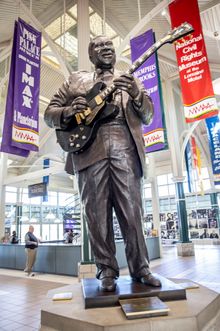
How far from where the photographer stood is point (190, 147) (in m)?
14.7

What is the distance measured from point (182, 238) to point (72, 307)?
10.9 m

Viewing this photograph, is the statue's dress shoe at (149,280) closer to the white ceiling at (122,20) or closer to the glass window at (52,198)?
the white ceiling at (122,20)

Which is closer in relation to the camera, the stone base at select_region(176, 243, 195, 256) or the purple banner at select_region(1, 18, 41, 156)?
the purple banner at select_region(1, 18, 41, 156)

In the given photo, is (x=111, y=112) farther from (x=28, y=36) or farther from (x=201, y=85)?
(x=28, y=36)

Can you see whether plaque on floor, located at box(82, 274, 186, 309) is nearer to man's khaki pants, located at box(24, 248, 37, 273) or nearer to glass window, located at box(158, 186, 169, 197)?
man's khaki pants, located at box(24, 248, 37, 273)

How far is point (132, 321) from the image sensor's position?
121 cm

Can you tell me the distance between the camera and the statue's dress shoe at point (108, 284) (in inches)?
62.3

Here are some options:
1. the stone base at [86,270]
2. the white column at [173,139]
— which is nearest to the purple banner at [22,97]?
the stone base at [86,270]

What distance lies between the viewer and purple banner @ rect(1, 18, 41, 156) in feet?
17.8

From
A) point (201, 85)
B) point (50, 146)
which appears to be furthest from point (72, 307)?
point (50, 146)

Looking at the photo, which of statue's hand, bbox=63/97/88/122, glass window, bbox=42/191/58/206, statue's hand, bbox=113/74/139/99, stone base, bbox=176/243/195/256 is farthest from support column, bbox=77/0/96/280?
glass window, bbox=42/191/58/206

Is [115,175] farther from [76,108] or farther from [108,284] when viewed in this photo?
[108,284]

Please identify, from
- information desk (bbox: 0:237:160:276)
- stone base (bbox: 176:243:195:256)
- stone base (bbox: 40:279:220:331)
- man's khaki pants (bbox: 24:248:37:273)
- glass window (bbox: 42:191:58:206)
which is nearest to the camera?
Result: stone base (bbox: 40:279:220:331)

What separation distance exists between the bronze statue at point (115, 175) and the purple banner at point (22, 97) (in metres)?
3.87
